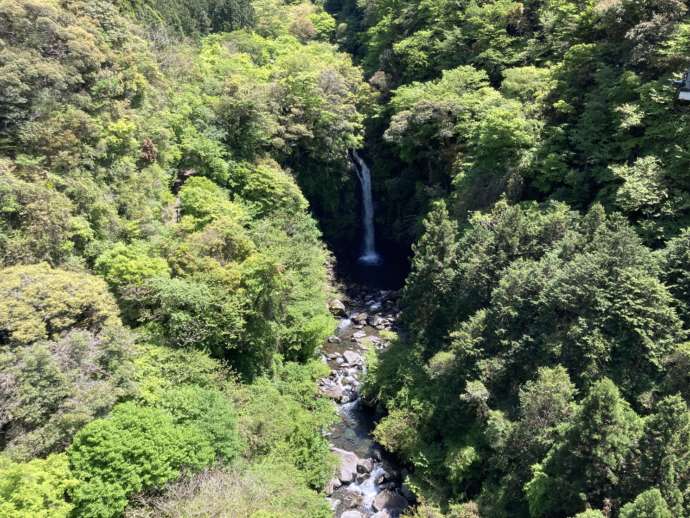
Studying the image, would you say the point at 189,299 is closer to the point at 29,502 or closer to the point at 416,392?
the point at 29,502

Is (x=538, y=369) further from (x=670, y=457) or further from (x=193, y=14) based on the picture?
(x=193, y=14)

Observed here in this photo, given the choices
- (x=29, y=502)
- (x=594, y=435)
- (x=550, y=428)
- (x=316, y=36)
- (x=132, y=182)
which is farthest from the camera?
(x=316, y=36)

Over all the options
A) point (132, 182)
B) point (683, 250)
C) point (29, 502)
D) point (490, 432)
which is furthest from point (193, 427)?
point (683, 250)

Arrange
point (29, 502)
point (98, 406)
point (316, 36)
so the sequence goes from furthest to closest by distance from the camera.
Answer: point (316, 36) < point (98, 406) < point (29, 502)

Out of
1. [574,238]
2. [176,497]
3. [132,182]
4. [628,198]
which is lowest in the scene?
[176,497]

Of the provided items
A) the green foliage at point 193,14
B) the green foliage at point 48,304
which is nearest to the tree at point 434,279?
the green foliage at point 48,304

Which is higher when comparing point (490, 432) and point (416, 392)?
point (490, 432)

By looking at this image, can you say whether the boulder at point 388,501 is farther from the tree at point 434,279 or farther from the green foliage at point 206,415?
the tree at point 434,279

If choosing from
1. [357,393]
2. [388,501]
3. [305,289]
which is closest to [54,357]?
[388,501]
